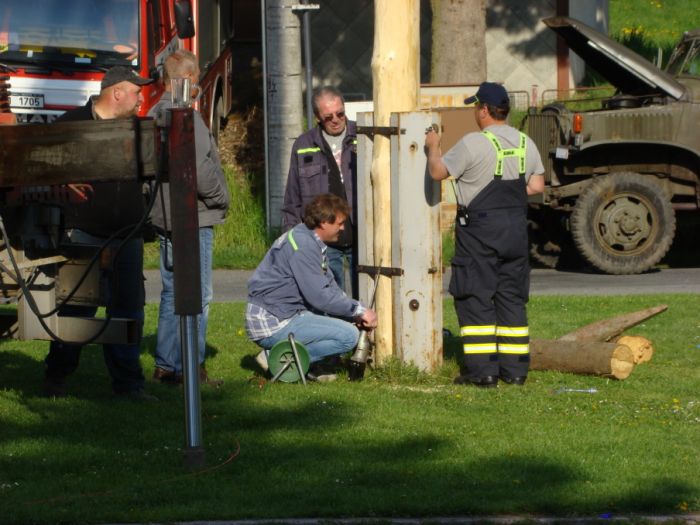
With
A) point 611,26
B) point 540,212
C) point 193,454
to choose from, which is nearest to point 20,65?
point 540,212

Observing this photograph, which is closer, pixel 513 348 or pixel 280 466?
pixel 280 466

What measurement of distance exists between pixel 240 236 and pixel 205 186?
30.0 ft

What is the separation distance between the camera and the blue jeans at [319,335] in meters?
8.72

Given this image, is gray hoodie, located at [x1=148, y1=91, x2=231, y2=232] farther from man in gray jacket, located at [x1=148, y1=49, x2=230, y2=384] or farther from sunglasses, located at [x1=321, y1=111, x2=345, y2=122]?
sunglasses, located at [x1=321, y1=111, x2=345, y2=122]

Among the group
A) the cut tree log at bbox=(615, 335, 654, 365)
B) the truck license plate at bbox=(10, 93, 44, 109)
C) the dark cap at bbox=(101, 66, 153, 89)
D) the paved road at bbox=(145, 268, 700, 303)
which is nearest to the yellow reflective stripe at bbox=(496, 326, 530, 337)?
the cut tree log at bbox=(615, 335, 654, 365)

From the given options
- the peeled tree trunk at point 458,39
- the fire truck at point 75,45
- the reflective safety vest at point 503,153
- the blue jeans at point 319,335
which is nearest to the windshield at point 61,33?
the fire truck at point 75,45

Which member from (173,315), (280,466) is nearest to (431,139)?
(173,315)

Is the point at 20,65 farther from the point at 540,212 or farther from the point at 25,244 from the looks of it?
the point at 25,244

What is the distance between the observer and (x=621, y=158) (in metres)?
15.1

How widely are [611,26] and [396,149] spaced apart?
2277cm

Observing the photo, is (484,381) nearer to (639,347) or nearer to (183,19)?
(639,347)

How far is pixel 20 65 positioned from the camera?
14.1 meters

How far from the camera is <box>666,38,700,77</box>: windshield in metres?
15.5

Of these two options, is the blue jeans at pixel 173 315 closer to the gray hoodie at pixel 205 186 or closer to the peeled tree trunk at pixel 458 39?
the gray hoodie at pixel 205 186
